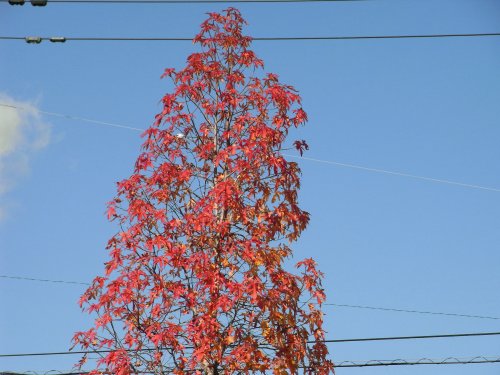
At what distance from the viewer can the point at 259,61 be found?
1139cm

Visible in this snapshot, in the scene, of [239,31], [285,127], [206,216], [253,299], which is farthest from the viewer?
[239,31]

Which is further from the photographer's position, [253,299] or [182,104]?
[182,104]

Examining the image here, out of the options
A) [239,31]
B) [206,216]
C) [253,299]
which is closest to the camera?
[253,299]

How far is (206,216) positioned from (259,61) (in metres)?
2.53

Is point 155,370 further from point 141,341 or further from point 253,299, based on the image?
point 253,299

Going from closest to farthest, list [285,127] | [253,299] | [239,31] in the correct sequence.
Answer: [253,299], [285,127], [239,31]

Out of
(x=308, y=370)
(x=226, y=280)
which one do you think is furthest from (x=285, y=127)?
(x=308, y=370)

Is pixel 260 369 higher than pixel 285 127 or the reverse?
the reverse

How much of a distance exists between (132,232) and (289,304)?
209cm

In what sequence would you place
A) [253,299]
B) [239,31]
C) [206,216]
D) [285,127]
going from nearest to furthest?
[253,299] < [206,216] < [285,127] < [239,31]

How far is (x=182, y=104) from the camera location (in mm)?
11047

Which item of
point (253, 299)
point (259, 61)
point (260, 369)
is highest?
point (259, 61)

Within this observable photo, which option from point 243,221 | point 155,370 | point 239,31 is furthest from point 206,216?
point 239,31

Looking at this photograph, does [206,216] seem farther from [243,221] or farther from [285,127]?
[285,127]
